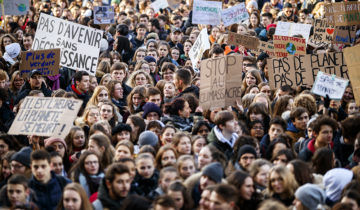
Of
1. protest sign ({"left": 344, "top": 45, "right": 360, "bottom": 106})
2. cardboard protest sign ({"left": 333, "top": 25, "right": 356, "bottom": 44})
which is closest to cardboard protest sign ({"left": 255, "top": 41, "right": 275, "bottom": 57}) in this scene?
cardboard protest sign ({"left": 333, "top": 25, "right": 356, "bottom": 44})

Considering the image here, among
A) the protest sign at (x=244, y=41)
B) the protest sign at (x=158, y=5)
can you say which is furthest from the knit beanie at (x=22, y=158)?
the protest sign at (x=158, y=5)

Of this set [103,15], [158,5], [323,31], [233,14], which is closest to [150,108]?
[323,31]

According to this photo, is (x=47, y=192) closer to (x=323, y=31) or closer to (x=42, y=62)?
(x=42, y=62)

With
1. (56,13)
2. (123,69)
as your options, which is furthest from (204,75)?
(56,13)

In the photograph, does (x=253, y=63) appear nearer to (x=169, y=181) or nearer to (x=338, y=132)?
(x=338, y=132)

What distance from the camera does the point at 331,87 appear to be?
36.0ft

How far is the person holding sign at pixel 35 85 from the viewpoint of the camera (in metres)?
12.8

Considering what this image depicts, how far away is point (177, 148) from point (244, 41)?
6983 millimetres

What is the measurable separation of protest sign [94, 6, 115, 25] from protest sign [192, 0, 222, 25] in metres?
1.91

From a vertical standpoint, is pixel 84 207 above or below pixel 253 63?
below

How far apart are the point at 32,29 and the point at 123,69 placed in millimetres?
5364

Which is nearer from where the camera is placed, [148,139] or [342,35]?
[148,139]

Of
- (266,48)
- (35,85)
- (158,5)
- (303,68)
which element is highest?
(158,5)

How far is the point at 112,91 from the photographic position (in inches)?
494
